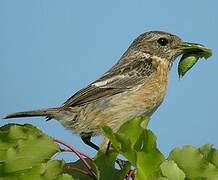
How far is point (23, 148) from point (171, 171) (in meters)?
0.75

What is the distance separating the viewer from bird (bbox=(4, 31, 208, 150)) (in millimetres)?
7301

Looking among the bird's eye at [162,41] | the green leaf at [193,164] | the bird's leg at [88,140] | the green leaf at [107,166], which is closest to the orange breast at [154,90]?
the bird's eye at [162,41]

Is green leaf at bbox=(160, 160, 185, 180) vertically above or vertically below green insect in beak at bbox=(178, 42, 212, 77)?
above

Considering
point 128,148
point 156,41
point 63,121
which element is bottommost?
point 63,121

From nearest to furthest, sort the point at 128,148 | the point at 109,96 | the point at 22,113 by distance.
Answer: the point at 128,148, the point at 22,113, the point at 109,96

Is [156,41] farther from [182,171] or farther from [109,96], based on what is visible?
[182,171]

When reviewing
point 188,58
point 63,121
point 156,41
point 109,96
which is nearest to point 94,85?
point 109,96

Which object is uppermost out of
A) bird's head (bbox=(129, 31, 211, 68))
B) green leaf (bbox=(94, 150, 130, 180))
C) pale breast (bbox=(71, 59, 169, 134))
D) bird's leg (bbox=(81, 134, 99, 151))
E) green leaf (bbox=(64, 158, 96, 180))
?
green leaf (bbox=(94, 150, 130, 180))

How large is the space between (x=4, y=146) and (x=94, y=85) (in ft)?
16.7

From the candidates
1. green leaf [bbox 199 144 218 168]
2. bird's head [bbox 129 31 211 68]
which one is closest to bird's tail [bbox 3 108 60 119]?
bird's head [bbox 129 31 211 68]

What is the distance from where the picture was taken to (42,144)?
2896mm

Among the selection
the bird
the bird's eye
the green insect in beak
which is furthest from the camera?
the bird's eye

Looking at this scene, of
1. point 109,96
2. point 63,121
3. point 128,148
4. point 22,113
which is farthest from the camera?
point 109,96

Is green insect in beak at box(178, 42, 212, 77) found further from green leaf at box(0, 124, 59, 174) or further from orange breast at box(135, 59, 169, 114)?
green leaf at box(0, 124, 59, 174)
